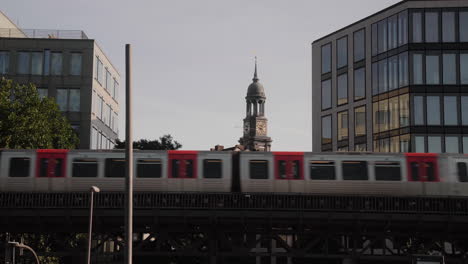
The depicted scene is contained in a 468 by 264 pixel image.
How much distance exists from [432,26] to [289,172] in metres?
31.7

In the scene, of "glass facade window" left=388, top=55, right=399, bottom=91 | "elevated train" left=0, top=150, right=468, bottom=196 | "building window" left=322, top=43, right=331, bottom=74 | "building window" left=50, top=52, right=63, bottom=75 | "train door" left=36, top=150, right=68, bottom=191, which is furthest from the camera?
"building window" left=322, top=43, right=331, bottom=74

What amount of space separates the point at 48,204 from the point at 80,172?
94.6 inches

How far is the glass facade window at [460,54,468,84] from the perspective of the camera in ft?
211

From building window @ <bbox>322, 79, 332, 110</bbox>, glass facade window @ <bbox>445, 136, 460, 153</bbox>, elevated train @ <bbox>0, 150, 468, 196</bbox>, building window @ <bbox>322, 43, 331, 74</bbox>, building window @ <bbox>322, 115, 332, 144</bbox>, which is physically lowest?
elevated train @ <bbox>0, 150, 468, 196</bbox>

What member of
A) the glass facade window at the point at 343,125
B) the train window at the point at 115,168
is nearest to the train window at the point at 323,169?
the train window at the point at 115,168

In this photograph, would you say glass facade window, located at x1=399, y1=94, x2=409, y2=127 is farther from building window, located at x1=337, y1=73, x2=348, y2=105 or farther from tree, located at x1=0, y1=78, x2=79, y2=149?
tree, located at x1=0, y1=78, x2=79, y2=149

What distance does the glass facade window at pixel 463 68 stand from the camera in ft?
211

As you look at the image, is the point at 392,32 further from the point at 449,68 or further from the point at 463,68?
the point at 463,68

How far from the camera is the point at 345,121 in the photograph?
241ft

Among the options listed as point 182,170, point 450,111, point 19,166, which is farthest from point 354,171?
point 450,111

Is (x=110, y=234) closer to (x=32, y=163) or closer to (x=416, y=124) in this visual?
(x=32, y=163)

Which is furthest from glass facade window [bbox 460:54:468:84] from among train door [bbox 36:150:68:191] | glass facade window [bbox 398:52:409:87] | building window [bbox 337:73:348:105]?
train door [bbox 36:150:68:191]

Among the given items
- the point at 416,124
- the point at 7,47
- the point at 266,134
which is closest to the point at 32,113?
the point at 7,47

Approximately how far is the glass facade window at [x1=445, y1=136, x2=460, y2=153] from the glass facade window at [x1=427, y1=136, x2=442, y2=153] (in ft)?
1.99
